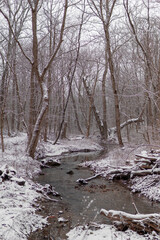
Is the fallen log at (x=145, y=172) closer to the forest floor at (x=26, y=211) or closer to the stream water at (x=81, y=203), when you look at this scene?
the forest floor at (x=26, y=211)

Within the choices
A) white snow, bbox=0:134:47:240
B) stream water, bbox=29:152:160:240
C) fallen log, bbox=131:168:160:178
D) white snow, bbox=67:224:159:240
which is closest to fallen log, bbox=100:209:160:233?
white snow, bbox=67:224:159:240

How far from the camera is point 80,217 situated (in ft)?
17.1

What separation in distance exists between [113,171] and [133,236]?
507cm

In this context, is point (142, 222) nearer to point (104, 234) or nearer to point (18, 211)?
point (104, 234)

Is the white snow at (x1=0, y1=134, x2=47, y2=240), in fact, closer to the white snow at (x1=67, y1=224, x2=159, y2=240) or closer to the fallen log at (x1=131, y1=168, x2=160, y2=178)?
the white snow at (x1=67, y1=224, x2=159, y2=240)

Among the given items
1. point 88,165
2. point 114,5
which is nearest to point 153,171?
point 88,165

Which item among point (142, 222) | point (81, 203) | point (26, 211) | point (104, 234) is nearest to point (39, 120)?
point (81, 203)

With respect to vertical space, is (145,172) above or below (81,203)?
above

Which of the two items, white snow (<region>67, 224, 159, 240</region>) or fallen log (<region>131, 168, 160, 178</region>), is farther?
fallen log (<region>131, 168, 160, 178</region>)

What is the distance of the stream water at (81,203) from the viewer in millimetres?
4675

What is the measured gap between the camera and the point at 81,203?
631cm

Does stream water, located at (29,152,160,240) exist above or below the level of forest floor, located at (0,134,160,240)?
below

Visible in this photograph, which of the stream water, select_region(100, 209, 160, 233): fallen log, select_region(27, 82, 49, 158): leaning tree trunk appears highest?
select_region(27, 82, 49, 158): leaning tree trunk

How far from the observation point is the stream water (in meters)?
4.67
